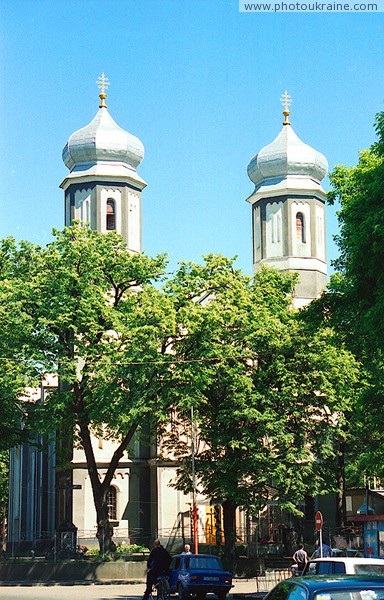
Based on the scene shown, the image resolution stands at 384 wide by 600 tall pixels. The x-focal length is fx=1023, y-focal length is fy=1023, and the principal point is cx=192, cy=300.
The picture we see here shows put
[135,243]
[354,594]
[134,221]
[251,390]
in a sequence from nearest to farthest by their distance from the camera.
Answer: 1. [354,594]
2. [251,390]
3. [135,243]
4. [134,221]

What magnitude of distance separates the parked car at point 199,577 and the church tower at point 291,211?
32.7m

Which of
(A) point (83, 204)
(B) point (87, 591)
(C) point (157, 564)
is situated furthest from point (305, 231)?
(C) point (157, 564)

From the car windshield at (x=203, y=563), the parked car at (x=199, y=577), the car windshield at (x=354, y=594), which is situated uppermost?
the car windshield at (x=354, y=594)

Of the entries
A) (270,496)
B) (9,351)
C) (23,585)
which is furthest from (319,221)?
(23,585)

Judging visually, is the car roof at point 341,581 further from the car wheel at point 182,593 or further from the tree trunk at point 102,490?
the tree trunk at point 102,490

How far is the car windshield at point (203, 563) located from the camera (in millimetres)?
26094

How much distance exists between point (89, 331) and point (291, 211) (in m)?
24.2

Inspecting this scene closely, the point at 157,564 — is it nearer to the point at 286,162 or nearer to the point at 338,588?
the point at 338,588

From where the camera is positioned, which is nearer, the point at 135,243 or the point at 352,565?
the point at 352,565

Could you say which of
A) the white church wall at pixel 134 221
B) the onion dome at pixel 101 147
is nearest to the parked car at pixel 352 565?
the white church wall at pixel 134 221

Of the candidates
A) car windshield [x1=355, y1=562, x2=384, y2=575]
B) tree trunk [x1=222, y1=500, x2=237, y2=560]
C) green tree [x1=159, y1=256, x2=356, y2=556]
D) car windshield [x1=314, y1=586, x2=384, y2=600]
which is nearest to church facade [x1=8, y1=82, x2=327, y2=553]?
tree trunk [x1=222, y1=500, x2=237, y2=560]

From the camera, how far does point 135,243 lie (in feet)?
193

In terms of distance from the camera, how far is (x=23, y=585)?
122ft

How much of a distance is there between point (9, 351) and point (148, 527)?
19.0 meters
